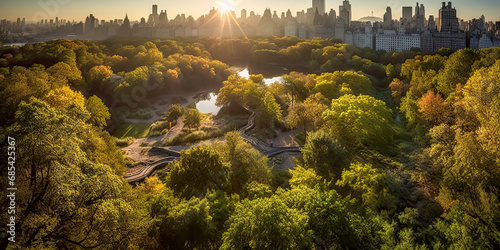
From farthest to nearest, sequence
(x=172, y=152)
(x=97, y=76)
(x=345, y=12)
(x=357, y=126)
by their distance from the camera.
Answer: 1. (x=345, y=12)
2. (x=97, y=76)
3. (x=172, y=152)
4. (x=357, y=126)

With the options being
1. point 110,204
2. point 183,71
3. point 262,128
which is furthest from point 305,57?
point 110,204

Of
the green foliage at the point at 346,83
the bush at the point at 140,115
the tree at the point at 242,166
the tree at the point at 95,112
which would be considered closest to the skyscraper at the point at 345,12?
the green foliage at the point at 346,83

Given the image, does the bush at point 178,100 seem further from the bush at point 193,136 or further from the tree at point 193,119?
the bush at point 193,136

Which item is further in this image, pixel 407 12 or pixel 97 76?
pixel 407 12

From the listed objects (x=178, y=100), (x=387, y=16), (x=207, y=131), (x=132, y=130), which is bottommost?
(x=132, y=130)

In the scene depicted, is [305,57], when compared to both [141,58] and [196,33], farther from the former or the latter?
[196,33]

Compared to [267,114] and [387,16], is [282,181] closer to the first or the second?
[267,114]

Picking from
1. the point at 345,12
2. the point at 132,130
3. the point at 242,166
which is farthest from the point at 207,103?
the point at 345,12
